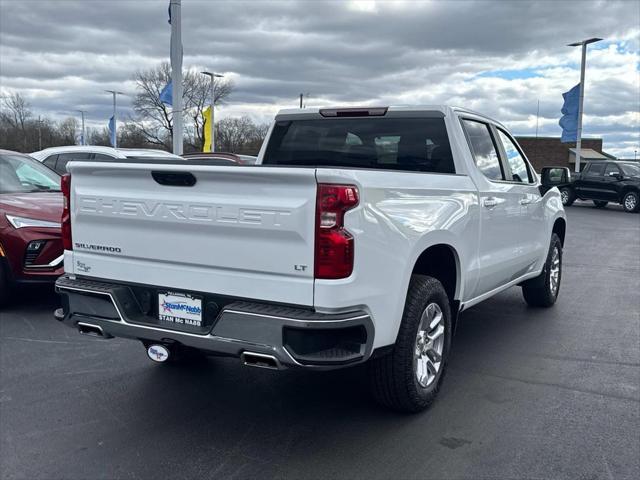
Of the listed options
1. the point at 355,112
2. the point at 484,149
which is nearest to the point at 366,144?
the point at 355,112

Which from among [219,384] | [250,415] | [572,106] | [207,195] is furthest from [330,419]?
[572,106]

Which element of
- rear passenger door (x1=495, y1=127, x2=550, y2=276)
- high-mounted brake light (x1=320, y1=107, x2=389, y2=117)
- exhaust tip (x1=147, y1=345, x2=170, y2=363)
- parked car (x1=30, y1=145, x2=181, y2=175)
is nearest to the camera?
exhaust tip (x1=147, y1=345, x2=170, y2=363)

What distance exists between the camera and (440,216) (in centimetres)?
407

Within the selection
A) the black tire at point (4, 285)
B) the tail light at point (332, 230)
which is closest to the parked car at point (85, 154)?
the black tire at point (4, 285)

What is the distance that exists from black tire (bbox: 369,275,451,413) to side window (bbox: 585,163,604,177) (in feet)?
72.8

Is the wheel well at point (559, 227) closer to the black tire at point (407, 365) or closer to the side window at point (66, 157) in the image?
the black tire at point (407, 365)

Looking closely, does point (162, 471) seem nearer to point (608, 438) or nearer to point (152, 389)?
point (152, 389)

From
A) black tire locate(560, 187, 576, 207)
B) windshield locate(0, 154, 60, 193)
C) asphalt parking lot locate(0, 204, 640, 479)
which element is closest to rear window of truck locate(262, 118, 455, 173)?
asphalt parking lot locate(0, 204, 640, 479)

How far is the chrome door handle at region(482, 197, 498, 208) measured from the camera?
4.84 metres

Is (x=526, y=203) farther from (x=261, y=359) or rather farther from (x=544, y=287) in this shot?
(x=261, y=359)

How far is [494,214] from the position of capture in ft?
16.6

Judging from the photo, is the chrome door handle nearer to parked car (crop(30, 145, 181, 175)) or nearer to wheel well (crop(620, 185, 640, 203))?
parked car (crop(30, 145, 181, 175))

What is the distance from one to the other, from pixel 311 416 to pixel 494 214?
2.20 metres

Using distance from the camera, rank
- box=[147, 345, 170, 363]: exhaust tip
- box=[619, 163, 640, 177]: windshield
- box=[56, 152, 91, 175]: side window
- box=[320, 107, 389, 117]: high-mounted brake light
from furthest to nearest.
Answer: box=[619, 163, 640, 177]: windshield → box=[56, 152, 91, 175]: side window → box=[320, 107, 389, 117]: high-mounted brake light → box=[147, 345, 170, 363]: exhaust tip
